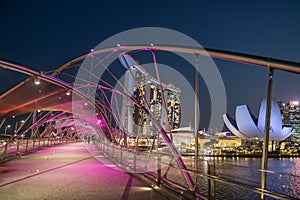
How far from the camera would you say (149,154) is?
396 inches

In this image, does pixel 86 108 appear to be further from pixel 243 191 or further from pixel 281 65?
pixel 281 65

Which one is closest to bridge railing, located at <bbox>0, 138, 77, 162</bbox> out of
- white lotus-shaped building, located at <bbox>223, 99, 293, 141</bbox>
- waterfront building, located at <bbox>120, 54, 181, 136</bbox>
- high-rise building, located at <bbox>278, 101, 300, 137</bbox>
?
waterfront building, located at <bbox>120, 54, 181, 136</bbox>

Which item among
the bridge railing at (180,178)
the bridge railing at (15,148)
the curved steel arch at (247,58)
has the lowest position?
the bridge railing at (15,148)

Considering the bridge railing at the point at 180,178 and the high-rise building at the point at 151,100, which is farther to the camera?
the high-rise building at the point at 151,100

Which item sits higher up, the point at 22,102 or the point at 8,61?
the point at 8,61

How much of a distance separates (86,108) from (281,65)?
31772mm

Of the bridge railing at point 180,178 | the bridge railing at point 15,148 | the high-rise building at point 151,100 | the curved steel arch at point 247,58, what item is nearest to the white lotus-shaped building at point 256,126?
the high-rise building at point 151,100

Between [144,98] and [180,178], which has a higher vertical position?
[144,98]

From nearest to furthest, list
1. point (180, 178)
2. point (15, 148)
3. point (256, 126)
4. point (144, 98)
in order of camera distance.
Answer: point (144, 98) → point (180, 178) → point (15, 148) → point (256, 126)

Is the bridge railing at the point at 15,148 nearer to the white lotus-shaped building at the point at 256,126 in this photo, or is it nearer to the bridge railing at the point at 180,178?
the bridge railing at the point at 180,178

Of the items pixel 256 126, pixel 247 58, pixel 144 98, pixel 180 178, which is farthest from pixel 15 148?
pixel 256 126

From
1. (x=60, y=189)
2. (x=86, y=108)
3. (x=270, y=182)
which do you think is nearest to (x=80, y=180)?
(x=60, y=189)

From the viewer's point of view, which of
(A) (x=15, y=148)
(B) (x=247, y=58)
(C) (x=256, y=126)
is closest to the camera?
(B) (x=247, y=58)

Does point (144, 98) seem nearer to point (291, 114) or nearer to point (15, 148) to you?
point (15, 148)
